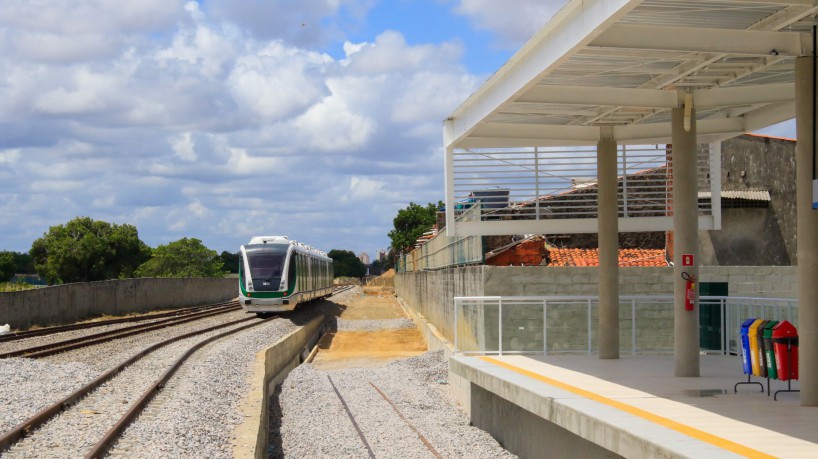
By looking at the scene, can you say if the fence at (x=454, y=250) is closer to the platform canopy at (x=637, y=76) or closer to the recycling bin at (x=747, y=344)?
the platform canopy at (x=637, y=76)

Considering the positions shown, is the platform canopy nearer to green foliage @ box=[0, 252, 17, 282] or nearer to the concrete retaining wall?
the concrete retaining wall

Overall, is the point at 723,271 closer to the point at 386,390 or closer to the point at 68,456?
the point at 386,390

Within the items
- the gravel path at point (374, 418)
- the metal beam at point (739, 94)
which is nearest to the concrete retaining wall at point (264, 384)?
the gravel path at point (374, 418)

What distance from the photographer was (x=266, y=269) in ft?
118

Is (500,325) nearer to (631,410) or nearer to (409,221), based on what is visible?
(631,410)

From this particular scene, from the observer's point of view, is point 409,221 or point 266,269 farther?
point 409,221

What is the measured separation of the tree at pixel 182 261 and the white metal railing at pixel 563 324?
3027 inches

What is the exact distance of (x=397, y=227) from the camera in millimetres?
126438

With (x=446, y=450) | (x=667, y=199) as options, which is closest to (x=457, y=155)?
(x=667, y=199)

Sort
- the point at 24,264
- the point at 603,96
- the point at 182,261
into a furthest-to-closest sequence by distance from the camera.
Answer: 1. the point at 24,264
2. the point at 182,261
3. the point at 603,96

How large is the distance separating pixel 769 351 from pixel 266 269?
26189mm

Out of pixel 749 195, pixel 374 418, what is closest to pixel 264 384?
pixel 374 418

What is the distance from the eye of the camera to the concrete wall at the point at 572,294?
17.8m

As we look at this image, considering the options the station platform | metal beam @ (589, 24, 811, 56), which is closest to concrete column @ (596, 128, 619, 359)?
the station platform
